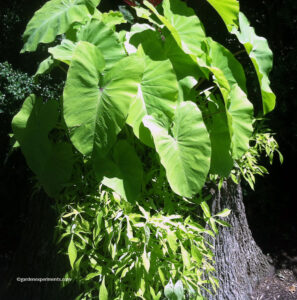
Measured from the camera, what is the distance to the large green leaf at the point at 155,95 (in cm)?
154

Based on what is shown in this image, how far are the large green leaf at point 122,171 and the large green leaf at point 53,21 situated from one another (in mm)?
570

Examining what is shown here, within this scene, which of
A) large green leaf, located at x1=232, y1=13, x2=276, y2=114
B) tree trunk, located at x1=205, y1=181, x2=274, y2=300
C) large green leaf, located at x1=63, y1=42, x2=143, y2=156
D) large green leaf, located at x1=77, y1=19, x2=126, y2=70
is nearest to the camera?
large green leaf, located at x1=63, y1=42, x2=143, y2=156

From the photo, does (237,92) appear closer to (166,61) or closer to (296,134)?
(166,61)

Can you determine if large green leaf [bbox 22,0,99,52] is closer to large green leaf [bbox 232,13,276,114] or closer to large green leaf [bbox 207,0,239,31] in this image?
large green leaf [bbox 207,0,239,31]

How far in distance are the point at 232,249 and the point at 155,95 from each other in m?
1.12

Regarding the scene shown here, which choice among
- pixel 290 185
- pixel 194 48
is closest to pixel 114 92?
pixel 194 48

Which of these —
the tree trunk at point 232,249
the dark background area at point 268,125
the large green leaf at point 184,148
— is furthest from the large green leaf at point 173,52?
the dark background area at point 268,125

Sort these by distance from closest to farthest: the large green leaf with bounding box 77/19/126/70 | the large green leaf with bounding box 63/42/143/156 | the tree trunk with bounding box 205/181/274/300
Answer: the large green leaf with bounding box 63/42/143/156 < the large green leaf with bounding box 77/19/126/70 < the tree trunk with bounding box 205/181/274/300

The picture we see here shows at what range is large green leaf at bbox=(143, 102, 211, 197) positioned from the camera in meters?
1.48

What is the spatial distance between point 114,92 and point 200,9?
5.90 feet

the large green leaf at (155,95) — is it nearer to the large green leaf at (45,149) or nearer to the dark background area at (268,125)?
the large green leaf at (45,149)

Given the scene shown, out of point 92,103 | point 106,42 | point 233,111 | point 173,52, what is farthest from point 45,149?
point 233,111

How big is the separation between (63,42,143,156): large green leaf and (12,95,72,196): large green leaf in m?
0.24

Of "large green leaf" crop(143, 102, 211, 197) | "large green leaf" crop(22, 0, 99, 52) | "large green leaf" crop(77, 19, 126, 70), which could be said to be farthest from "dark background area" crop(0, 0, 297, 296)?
"large green leaf" crop(143, 102, 211, 197)
